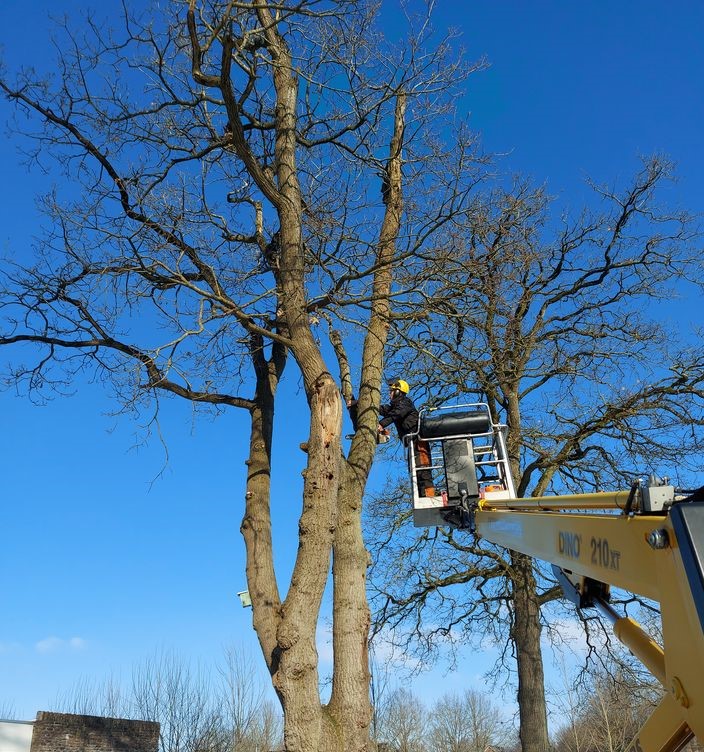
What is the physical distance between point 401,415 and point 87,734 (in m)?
13.0

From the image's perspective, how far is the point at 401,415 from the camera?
336 inches

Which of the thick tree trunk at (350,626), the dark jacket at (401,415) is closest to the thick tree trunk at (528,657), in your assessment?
the dark jacket at (401,415)

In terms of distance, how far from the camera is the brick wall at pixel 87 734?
16.5 metres

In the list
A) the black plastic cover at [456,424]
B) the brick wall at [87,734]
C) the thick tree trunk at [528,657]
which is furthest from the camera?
the brick wall at [87,734]

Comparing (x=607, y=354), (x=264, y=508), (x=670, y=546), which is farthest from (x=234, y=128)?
(x=607, y=354)

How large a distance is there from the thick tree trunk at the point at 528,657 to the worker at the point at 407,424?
577cm

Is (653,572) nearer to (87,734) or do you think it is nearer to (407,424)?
(407,424)

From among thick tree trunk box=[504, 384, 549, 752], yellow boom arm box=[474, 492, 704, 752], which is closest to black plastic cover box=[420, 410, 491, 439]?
yellow boom arm box=[474, 492, 704, 752]

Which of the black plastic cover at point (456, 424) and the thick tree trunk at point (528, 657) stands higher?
the black plastic cover at point (456, 424)

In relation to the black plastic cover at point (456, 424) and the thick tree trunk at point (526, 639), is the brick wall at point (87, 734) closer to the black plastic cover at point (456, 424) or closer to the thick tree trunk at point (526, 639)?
the thick tree trunk at point (526, 639)

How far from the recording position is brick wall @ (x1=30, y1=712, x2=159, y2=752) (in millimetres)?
16547

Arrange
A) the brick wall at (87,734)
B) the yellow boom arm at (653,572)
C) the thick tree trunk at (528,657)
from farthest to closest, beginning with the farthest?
the brick wall at (87,734) → the thick tree trunk at (528,657) → the yellow boom arm at (653,572)

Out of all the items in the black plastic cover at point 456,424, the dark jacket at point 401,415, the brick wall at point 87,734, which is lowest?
the brick wall at point 87,734

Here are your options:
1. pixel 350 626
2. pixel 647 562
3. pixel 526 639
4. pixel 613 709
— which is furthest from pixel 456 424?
pixel 613 709
